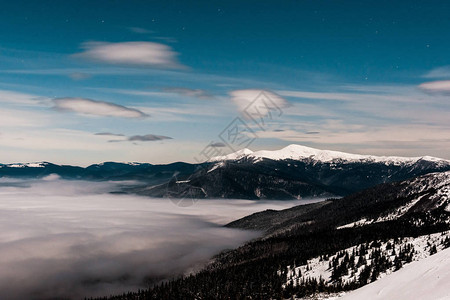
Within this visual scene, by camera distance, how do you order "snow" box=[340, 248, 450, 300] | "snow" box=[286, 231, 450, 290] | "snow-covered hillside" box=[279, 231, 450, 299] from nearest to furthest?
"snow" box=[340, 248, 450, 300], "snow-covered hillside" box=[279, 231, 450, 299], "snow" box=[286, 231, 450, 290]

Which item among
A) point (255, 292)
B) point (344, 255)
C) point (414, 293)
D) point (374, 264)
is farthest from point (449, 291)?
point (344, 255)

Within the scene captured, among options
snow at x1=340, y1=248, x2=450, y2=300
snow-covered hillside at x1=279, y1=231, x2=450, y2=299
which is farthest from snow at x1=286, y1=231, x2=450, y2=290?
Result: snow at x1=340, y1=248, x2=450, y2=300

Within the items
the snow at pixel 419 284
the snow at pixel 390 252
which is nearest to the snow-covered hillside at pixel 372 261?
the snow at pixel 390 252

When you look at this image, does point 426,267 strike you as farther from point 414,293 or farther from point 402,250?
point 402,250

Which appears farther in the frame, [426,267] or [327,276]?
[327,276]

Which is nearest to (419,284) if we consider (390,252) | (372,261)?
(372,261)

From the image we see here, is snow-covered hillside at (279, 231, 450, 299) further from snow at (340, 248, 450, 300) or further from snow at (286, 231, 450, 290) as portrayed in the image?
snow at (340, 248, 450, 300)

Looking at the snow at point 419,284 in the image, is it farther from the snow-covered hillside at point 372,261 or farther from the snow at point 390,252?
the snow at point 390,252

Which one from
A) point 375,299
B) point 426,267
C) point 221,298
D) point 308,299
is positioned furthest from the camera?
point 221,298
